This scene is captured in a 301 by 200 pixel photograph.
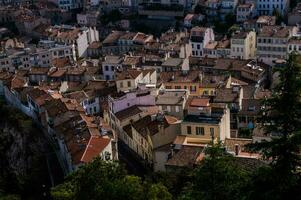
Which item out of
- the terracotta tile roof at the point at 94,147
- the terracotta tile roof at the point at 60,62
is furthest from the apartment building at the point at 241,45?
the terracotta tile roof at the point at 94,147

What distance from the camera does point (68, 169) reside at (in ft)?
159

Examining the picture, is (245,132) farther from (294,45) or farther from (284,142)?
(284,142)

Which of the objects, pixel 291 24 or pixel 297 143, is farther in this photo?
pixel 291 24

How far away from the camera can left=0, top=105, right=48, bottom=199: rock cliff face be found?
53.3 metres

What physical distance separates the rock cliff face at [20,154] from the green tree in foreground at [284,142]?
3602 centimetres

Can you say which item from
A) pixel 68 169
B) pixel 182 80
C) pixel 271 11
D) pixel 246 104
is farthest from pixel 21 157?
pixel 271 11

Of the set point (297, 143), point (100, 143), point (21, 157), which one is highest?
point (297, 143)

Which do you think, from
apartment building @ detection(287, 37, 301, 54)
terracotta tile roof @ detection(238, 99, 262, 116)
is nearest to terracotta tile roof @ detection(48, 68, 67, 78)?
terracotta tile roof @ detection(238, 99, 262, 116)

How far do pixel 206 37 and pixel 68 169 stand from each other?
41.0 metres

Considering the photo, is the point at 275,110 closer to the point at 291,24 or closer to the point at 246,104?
the point at 246,104

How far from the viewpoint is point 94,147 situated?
4503cm

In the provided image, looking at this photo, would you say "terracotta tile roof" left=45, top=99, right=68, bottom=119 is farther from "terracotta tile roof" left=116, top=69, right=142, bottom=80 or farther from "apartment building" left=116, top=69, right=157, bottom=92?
"terracotta tile roof" left=116, top=69, right=142, bottom=80

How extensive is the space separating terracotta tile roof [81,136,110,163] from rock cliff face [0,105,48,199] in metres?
10.3

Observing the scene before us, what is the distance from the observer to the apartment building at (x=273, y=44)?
244 feet
